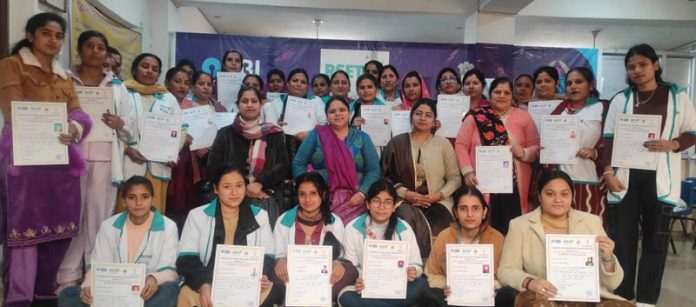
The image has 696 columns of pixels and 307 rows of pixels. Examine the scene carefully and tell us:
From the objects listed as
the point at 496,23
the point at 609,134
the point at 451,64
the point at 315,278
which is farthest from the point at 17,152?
the point at 496,23

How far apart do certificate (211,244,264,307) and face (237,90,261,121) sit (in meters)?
1.23

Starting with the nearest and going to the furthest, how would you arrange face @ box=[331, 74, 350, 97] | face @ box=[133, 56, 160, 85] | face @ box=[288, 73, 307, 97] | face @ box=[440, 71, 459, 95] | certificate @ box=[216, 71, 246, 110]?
face @ box=[133, 56, 160, 85], face @ box=[440, 71, 459, 95], face @ box=[288, 73, 307, 97], face @ box=[331, 74, 350, 97], certificate @ box=[216, 71, 246, 110]

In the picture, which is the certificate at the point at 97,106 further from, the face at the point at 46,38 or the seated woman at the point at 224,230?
the seated woman at the point at 224,230

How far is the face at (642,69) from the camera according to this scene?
3031mm

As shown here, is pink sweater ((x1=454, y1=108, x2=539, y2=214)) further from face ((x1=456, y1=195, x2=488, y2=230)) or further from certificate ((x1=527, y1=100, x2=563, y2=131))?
face ((x1=456, y1=195, x2=488, y2=230))

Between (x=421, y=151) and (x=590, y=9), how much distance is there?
16.7 ft

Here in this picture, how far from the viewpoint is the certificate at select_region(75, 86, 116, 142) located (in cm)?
307

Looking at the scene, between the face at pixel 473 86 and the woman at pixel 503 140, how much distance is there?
484 millimetres

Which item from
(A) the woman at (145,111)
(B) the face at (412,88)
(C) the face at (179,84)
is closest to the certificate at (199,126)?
(A) the woman at (145,111)

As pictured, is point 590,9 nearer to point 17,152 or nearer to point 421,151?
point 421,151

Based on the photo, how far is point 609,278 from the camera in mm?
2486

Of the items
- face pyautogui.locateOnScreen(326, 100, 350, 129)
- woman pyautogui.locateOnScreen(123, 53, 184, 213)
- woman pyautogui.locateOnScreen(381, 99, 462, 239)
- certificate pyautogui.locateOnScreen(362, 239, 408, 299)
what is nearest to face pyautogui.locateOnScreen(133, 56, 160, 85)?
woman pyautogui.locateOnScreen(123, 53, 184, 213)

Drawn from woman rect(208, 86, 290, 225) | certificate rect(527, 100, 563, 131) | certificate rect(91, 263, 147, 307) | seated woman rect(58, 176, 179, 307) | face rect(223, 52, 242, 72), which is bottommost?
certificate rect(91, 263, 147, 307)

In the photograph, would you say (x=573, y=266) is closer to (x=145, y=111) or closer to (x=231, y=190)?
(x=231, y=190)
